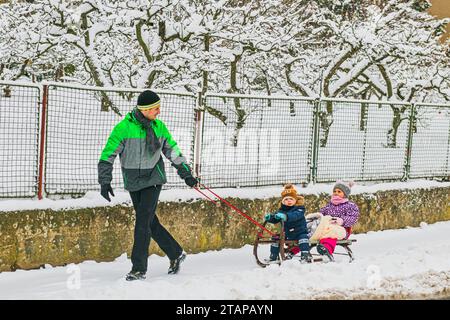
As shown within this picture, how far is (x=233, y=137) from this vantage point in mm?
9930

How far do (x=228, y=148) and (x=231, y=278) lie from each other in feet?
8.94

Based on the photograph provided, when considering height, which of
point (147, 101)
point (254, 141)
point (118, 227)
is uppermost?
point (147, 101)

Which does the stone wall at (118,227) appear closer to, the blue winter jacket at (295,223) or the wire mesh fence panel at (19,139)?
the wire mesh fence panel at (19,139)

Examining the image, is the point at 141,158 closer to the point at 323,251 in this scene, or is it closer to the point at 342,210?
the point at 323,251

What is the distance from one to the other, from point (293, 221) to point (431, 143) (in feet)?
18.7

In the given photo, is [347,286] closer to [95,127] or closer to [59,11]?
[95,127]

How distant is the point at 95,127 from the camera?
8461mm

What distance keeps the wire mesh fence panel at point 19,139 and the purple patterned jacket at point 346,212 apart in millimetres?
3800

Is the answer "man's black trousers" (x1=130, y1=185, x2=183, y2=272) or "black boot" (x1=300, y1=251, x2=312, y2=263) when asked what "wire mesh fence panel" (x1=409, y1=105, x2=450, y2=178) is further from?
"man's black trousers" (x1=130, y1=185, x2=183, y2=272)

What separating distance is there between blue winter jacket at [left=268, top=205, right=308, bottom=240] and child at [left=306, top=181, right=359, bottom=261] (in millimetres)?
399

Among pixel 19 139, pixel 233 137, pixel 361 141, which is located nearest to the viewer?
pixel 19 139

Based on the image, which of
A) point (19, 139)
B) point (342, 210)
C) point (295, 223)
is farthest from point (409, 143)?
point (19, 139)

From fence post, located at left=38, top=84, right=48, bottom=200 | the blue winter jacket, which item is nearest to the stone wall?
fence post, located at left=38, top=84, right=48, bottom=200

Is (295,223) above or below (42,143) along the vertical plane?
below
